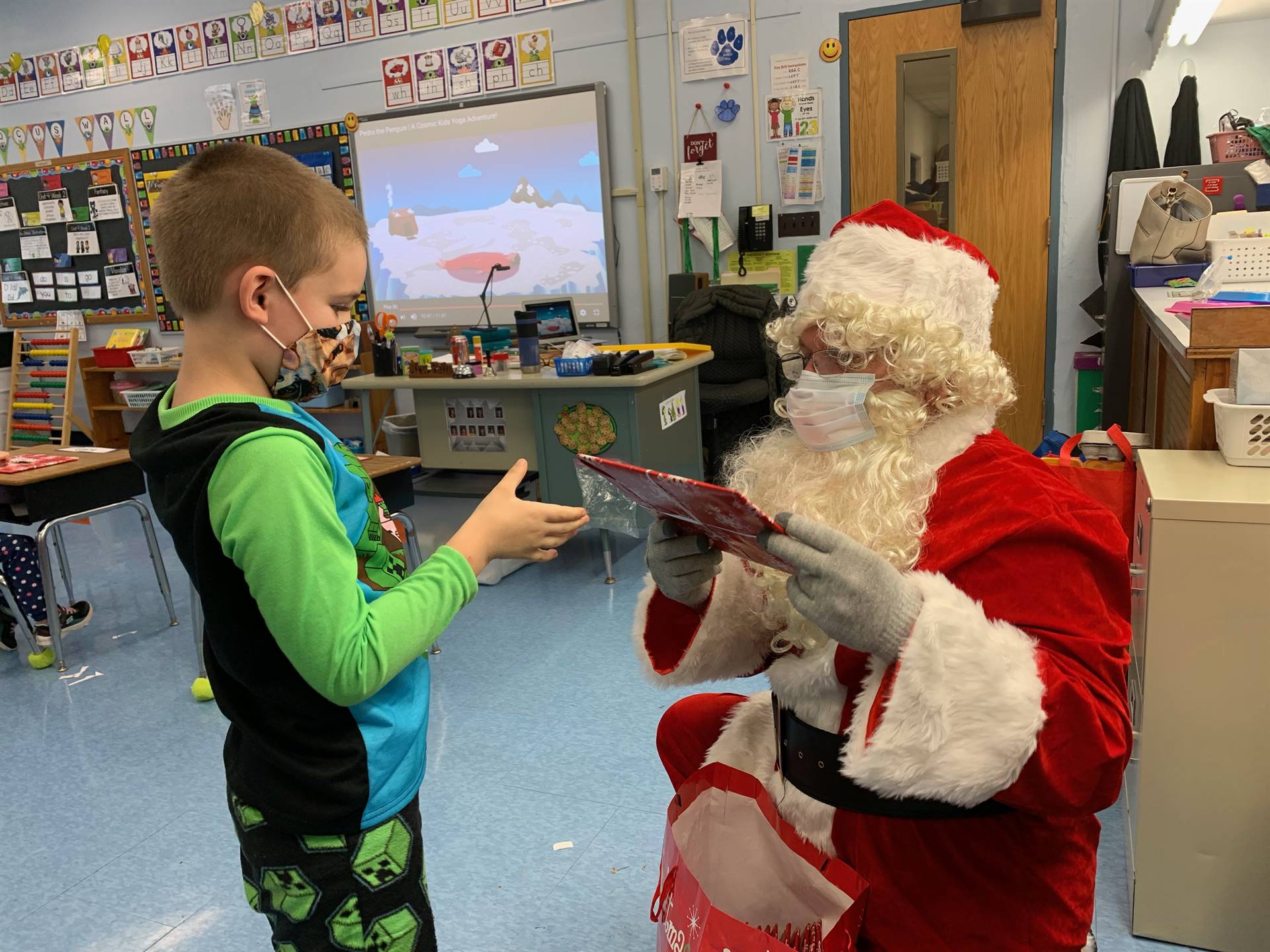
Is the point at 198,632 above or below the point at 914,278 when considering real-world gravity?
below

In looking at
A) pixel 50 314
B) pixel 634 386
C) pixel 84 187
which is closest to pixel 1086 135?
pixel 634 386

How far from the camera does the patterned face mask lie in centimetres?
107

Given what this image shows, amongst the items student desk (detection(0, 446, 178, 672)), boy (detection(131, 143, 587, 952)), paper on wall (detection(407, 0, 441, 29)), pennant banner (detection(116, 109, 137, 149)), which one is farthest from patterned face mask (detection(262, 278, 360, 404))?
pennant banner (detection(116, 109, 137, 149))

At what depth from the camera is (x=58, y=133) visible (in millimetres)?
6488

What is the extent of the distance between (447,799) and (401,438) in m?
2.50

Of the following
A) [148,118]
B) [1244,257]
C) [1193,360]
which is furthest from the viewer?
[148,118]

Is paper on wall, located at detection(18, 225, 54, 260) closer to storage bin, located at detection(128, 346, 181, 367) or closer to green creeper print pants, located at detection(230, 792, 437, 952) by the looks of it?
storage bin, located at detection(128, 346, 181, 367)

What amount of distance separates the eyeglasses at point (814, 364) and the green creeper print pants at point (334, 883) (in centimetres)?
80

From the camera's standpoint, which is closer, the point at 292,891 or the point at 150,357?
the point at 292,891

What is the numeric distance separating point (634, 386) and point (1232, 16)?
3.01 m

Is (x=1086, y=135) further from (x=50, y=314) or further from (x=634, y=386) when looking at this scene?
(x=50, y=314)

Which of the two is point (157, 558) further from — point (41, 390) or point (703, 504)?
point (703, 504)

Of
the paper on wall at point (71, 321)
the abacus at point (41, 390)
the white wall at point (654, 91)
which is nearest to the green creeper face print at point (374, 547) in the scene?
the white wall at point (654, 91)

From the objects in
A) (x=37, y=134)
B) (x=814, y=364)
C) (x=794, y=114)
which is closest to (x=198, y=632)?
(x=814, y=364)
